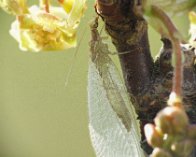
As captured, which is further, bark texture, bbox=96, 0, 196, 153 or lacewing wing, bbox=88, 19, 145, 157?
lacewing wing, bbox=88, 19, 145, 157

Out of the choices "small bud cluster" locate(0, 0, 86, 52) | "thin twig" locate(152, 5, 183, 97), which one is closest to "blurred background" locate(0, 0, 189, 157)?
"small bud cluster" locate(0, 0, 86, 52)

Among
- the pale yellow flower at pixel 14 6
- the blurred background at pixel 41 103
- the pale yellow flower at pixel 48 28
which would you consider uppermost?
the pale yellow flower at pixel 14 6

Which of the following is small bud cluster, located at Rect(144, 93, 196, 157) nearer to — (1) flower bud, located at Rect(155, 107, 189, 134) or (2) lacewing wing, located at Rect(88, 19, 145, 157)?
(1) flower bud, located at Rect(155, 107, 189, 134)

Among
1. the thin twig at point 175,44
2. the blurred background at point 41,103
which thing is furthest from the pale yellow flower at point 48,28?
the blurred background at point 41,103

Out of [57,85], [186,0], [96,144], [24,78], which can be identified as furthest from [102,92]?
[24,78]

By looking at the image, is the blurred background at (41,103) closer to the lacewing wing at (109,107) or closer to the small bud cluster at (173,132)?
the lacewing wing at (109,107)

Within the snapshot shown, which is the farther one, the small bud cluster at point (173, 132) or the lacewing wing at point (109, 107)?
the lacewing wing at point (109, 107)

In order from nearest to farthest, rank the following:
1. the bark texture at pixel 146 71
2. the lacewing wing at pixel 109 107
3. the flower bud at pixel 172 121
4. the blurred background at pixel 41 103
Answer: the flower bud at pixel 172 121 → the bark texture at pixel 146 71 → the lacewing wing at pixel 109 107 → the blurred background at pixel 41 103

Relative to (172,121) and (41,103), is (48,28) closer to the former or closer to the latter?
(172,121)
